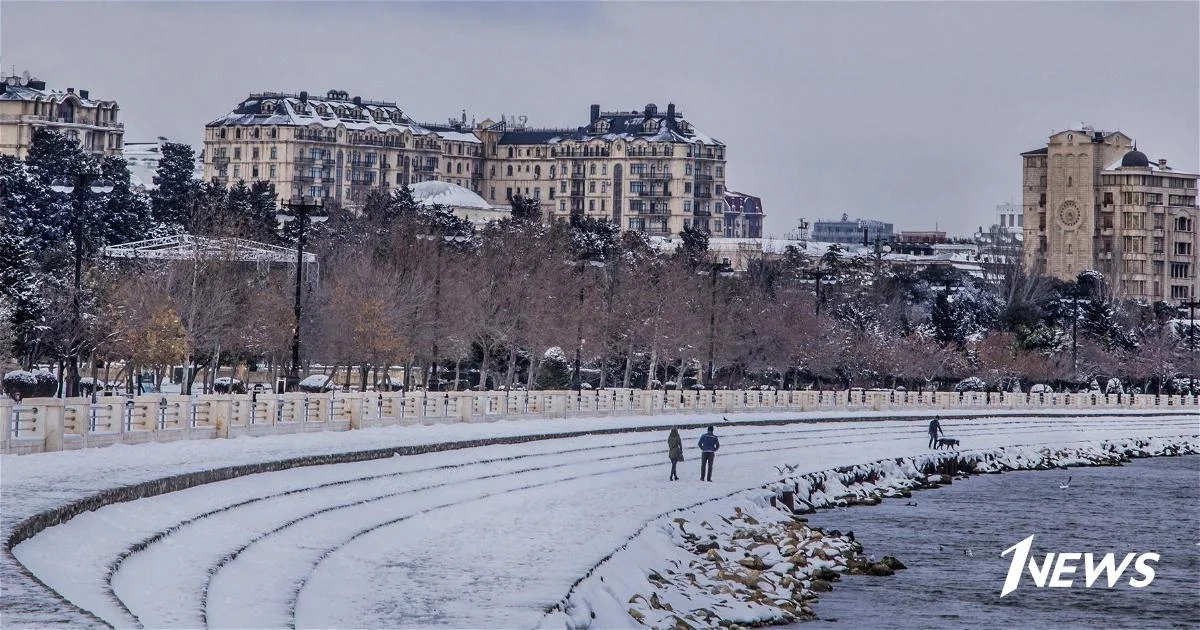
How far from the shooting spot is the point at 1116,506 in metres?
57.7

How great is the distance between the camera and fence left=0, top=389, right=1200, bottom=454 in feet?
130

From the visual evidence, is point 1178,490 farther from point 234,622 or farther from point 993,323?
point 993,323

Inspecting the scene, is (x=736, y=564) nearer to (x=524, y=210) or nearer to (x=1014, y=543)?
(x=1014, y=543)

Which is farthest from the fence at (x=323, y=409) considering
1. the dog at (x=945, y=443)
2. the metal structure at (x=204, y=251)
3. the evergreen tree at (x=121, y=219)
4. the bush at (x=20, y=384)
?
the evergreen tree at (x=121, y=219)

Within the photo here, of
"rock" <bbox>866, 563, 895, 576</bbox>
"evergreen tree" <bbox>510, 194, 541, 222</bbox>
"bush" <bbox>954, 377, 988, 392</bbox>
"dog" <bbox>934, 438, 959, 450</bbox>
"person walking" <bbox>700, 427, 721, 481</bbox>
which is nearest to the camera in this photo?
"rock" <bbox>866, 563, 895, 576</bbox>

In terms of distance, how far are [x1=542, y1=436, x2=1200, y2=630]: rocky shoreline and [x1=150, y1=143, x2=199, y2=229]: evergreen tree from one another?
82121 mm

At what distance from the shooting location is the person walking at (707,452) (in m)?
47.5

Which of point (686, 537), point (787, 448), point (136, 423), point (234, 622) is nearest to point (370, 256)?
point (787, 448)

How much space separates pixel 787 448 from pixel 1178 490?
11994 mm

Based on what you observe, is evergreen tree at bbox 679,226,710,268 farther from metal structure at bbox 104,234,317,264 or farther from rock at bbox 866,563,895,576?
rock at bbox 866,563,895,576

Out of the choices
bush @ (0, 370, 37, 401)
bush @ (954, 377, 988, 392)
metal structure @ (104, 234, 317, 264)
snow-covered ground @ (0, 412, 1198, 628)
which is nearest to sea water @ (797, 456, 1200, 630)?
snow-covered ground @ (0, 412, 1198, 628)

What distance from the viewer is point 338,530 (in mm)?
33594

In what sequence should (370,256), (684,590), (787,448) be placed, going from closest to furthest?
(684,590) → (787,448) → (370,256)

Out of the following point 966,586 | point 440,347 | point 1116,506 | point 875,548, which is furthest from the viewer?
point 440,347
